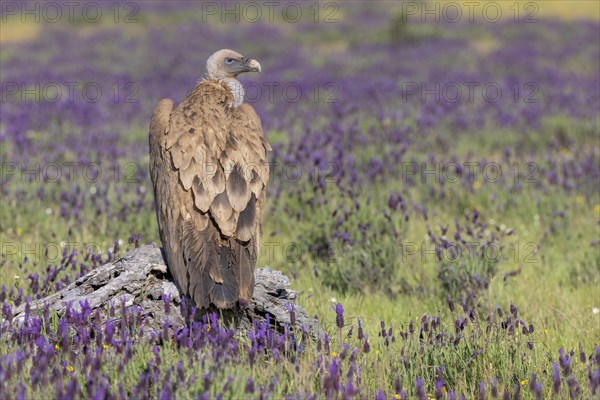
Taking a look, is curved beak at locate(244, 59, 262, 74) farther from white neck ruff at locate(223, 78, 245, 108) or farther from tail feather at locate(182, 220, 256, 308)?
tail feather at locate(182, 220, 256, 308)

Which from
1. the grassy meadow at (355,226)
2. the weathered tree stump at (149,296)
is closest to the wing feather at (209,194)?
the weathered tree stump at (149,296)

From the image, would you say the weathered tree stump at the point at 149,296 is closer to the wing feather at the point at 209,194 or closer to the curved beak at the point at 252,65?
the wing feather at the point at 209,194

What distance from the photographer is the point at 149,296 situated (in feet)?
12.1

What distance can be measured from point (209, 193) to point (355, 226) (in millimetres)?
2511

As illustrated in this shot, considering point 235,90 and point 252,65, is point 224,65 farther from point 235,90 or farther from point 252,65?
point 235,90

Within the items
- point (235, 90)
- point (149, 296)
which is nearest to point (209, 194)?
point (149, 296)

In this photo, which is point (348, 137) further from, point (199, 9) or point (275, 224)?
point (199, 9)

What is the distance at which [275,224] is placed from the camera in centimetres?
661

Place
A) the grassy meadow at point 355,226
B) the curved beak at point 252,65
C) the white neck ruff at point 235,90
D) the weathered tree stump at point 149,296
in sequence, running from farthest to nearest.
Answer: the curved beak at point 252,65, the white neck ruff at point 235,90, the weathered tree stump at point 149,296, the grassy meadow at point 355,226

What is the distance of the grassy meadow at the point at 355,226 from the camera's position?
3096 mm

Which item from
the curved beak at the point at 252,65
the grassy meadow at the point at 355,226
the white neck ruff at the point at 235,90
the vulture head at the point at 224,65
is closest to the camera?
the grassy meadow at the point at 355,226

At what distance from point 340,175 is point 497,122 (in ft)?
16.1

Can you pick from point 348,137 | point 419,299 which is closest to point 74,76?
point 348,137

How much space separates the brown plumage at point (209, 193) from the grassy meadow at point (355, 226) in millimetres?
283
